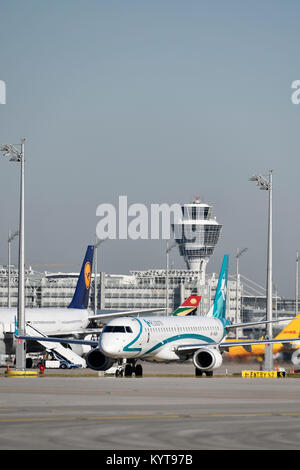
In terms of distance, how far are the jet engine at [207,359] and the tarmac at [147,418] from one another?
18.0 meters

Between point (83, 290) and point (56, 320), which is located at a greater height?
point (83, 290)

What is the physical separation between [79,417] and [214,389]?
16.7m

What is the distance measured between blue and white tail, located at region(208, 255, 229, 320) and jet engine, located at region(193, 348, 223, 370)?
1396 centimetres

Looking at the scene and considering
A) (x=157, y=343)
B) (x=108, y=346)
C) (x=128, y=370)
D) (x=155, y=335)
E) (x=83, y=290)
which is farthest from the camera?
(x=83, y=290)

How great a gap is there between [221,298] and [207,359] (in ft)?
52.8

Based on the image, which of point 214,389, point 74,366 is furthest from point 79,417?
point 74,366

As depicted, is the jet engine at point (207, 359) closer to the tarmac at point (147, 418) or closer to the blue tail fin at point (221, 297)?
the blue tail fin at point (221, 297)

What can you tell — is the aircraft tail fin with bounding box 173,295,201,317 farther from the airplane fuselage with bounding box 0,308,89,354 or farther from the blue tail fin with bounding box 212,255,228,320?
the blue tail fin with bounding box 212,255,228,320

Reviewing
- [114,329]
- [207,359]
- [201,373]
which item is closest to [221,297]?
[201,373]

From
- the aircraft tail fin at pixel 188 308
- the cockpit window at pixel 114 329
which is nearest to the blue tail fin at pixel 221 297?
the cockpit window at pixel 114 329

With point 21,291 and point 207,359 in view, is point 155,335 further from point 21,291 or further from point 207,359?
point 21,291

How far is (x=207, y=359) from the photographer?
5916 centimetres
